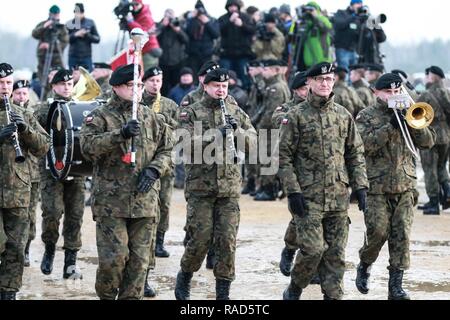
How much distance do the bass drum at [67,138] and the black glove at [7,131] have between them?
1.27 metres

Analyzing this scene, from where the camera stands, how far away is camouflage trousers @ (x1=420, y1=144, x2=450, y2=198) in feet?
54.0

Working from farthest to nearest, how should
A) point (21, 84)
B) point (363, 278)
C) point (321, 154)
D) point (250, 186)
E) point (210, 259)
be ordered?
1. point (250, 186)
2. point (210, 259)
3. point (21, 84)
4. point (363, 278)
5. point (321, 154)

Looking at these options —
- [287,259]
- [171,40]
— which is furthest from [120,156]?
[171,40]

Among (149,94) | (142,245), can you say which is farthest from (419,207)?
(142,245)

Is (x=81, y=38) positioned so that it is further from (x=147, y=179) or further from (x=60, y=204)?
(x=147, y=179)

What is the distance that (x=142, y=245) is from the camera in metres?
8.99

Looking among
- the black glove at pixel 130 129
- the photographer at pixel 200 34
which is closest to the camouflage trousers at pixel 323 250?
the black glove at pixel 130 129

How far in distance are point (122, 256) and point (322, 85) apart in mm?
2328

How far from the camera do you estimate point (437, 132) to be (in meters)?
16.6

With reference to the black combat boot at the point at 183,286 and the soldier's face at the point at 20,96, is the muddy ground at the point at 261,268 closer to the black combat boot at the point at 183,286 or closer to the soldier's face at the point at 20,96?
the black combat boot at the point at 183,286

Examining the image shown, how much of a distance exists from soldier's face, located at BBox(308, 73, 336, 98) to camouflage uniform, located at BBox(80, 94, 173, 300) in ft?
4.83

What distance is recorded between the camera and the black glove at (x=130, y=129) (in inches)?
342
